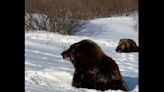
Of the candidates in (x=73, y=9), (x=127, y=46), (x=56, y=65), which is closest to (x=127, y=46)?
(x=127, y=46)

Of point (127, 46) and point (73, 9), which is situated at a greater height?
point (73, 9)

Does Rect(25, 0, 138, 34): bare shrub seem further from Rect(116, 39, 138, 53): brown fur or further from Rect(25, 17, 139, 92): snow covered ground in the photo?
Rect(116, 39, 138, 53): brown fur

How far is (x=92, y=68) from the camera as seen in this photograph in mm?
5613

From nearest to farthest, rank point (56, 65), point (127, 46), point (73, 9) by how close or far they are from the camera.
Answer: point (56, 65), point (127, 46), point (73, 9)

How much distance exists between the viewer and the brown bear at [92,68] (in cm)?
555

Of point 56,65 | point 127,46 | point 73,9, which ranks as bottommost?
point 56,65

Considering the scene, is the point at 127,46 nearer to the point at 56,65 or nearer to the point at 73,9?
the point at 56,65

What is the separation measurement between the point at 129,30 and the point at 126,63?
32.1 feet

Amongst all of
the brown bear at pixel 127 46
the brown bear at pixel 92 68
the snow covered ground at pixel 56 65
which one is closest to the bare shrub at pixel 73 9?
the snow covered ground at pixel 56 65

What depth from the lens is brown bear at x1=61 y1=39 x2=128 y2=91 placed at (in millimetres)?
5547

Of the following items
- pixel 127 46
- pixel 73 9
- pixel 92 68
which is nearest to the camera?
pixel 92 68

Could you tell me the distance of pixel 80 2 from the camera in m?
28.0

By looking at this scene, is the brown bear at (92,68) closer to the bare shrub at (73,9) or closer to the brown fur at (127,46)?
the brown fur at (127,46)
